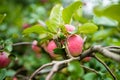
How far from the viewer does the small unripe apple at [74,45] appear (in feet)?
3.09

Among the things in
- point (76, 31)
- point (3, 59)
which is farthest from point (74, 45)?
point (3, 59)

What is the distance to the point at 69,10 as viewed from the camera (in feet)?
3.20

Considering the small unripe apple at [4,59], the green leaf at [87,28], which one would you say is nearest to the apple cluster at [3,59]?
the small unripe apple at [4,59]

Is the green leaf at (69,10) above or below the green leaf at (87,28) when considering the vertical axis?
above

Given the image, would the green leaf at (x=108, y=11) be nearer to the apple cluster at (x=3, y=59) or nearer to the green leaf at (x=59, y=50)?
the green leaf at (x=59, y=50)

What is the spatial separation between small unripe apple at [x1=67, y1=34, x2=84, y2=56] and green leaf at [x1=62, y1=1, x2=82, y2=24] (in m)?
0.08

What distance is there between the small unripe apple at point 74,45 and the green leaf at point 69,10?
0.08 m

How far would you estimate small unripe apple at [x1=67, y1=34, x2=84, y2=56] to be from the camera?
0.94 meters

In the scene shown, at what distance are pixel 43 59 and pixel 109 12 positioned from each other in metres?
1.15

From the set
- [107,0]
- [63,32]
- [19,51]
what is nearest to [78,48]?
[63,32]

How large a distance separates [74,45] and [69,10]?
0.12m

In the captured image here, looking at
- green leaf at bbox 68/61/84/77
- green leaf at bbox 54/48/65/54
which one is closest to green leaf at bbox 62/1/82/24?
green leaf at bbox 54/48/65/54

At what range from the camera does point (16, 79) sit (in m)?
1.25

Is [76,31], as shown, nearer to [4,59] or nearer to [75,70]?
[75,70]
